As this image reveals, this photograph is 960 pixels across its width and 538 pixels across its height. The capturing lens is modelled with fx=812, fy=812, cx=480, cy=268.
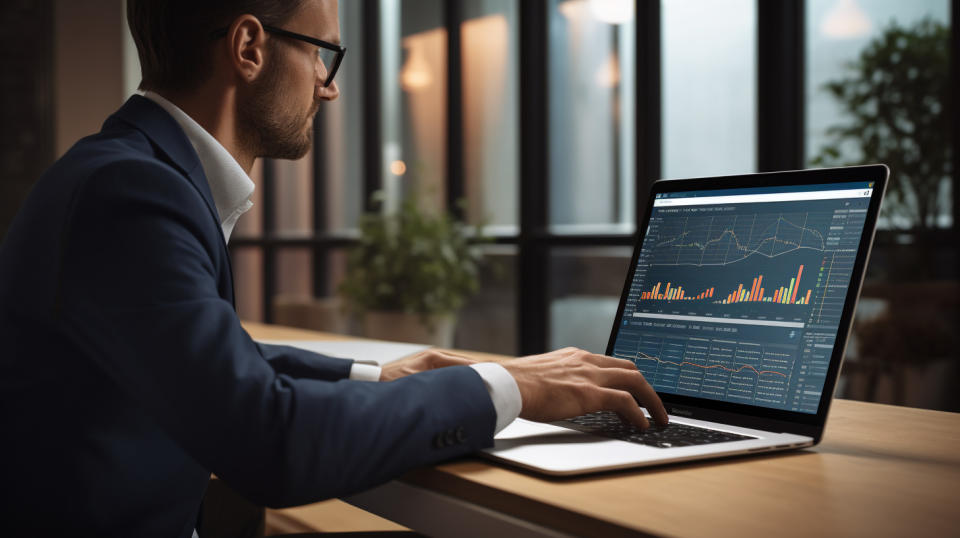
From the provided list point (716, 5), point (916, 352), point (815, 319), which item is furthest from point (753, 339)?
point (716, 5)

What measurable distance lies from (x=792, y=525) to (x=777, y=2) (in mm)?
2648

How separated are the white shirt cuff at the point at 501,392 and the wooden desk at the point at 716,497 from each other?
6cm

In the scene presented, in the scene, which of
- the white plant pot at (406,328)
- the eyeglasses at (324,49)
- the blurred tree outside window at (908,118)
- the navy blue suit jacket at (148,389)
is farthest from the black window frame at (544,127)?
the navy blue suit jacket at (148,389)

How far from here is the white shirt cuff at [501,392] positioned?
897mm

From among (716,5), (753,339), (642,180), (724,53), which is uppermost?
(716,5)

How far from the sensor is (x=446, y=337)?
3949 millimetres

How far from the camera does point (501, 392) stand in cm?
90

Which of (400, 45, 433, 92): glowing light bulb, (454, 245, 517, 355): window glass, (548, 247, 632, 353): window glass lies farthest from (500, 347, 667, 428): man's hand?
(400, 45, 433, 92): glowing light bulb

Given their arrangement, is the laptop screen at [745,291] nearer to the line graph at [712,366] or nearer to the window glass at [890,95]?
the line graph at [712,366]

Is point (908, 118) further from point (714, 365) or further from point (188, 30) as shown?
point (188, 30)

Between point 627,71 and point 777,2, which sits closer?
point 777,2

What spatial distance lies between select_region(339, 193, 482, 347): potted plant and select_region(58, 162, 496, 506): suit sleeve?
2.97m

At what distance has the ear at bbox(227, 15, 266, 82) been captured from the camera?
1.11m

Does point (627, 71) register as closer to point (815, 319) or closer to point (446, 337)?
point (446, 337)
